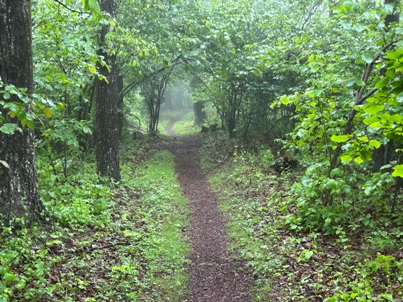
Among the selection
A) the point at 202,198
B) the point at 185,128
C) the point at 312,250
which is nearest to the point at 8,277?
the point at 312,250

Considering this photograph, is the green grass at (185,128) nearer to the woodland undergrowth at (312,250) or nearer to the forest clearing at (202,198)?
the forest clearing at (202,198)

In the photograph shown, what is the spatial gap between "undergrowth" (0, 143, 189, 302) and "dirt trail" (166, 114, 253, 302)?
0.84 ft

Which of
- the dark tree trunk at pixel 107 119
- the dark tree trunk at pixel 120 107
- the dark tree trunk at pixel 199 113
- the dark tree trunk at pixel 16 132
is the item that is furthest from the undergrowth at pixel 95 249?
the dark tree trunk at pixel 199 113

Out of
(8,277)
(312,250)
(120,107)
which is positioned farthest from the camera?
(120,107)

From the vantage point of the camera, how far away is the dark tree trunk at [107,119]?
913cm

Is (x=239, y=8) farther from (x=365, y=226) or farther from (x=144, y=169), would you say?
(x=365, y=226)

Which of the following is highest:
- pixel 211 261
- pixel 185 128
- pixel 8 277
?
pixel 185 128

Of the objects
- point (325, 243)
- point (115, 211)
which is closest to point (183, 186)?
point (115, 211)

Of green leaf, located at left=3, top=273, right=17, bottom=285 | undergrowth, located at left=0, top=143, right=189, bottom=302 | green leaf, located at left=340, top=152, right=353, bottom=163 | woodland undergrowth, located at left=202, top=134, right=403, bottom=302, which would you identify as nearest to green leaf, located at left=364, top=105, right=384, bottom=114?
green leaf, located at left=340, top=152, right=353, bottom=163

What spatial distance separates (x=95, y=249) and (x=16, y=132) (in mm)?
2253

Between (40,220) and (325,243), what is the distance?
15.8 feet

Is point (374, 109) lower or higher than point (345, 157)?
higher

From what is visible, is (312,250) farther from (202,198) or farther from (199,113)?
(199,113)

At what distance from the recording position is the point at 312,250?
5.69 m
